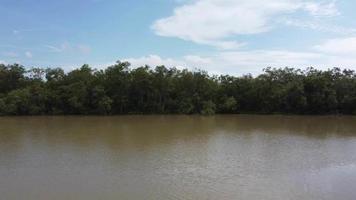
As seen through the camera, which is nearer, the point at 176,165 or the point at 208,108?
the point at 176,165

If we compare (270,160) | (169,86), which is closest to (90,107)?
(169,86)

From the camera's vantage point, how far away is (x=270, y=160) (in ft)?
58.2

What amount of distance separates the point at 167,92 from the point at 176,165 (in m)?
31.0

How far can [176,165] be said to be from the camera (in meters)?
16.2

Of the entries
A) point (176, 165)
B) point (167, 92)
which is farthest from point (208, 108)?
point (176, 165)

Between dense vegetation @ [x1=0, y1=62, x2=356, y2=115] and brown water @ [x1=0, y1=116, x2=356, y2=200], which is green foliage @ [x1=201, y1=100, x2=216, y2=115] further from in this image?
brown water @ [x1=0, y1=116, x2=356, y2=200]

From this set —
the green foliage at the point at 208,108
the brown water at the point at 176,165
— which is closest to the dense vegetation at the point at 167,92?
the green foliage at the point at 208,108

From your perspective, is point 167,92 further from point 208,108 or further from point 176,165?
point 176,165

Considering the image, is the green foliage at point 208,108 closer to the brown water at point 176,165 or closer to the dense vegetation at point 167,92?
the dense vegetation at point 167,92

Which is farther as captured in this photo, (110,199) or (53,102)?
(53,102)

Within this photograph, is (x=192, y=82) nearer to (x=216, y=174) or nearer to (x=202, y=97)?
(x=202, y=97)

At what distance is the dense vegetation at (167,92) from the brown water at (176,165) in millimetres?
17724

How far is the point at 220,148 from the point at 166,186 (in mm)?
8191

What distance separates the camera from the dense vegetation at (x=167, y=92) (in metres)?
44.2
